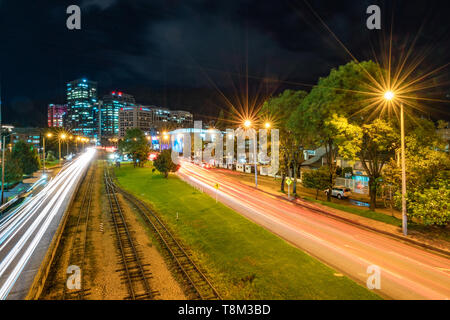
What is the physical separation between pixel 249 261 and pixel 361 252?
20.7ft

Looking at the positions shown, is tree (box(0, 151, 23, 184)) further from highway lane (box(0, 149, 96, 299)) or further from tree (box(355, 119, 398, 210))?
tree (box(355, 119, 398, 210))

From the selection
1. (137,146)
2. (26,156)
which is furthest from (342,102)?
(26,156)

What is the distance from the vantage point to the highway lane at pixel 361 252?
1062 centimetres

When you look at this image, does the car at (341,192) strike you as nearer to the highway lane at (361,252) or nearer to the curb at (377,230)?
the curb at (377,230)

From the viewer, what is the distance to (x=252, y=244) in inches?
606

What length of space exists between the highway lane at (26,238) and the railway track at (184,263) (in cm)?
660

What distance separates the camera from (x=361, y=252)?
1395 cm

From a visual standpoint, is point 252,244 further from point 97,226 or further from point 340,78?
point 340,78

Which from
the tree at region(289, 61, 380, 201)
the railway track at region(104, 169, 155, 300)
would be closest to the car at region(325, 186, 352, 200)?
the tree at region(289, 61, 380, 201)

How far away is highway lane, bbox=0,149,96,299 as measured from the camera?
11.5 m

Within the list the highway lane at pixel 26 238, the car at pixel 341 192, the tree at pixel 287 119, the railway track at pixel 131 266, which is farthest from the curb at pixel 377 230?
the highway lane at pixel 26 238

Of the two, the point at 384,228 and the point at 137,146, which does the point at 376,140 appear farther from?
the point at 137,146
